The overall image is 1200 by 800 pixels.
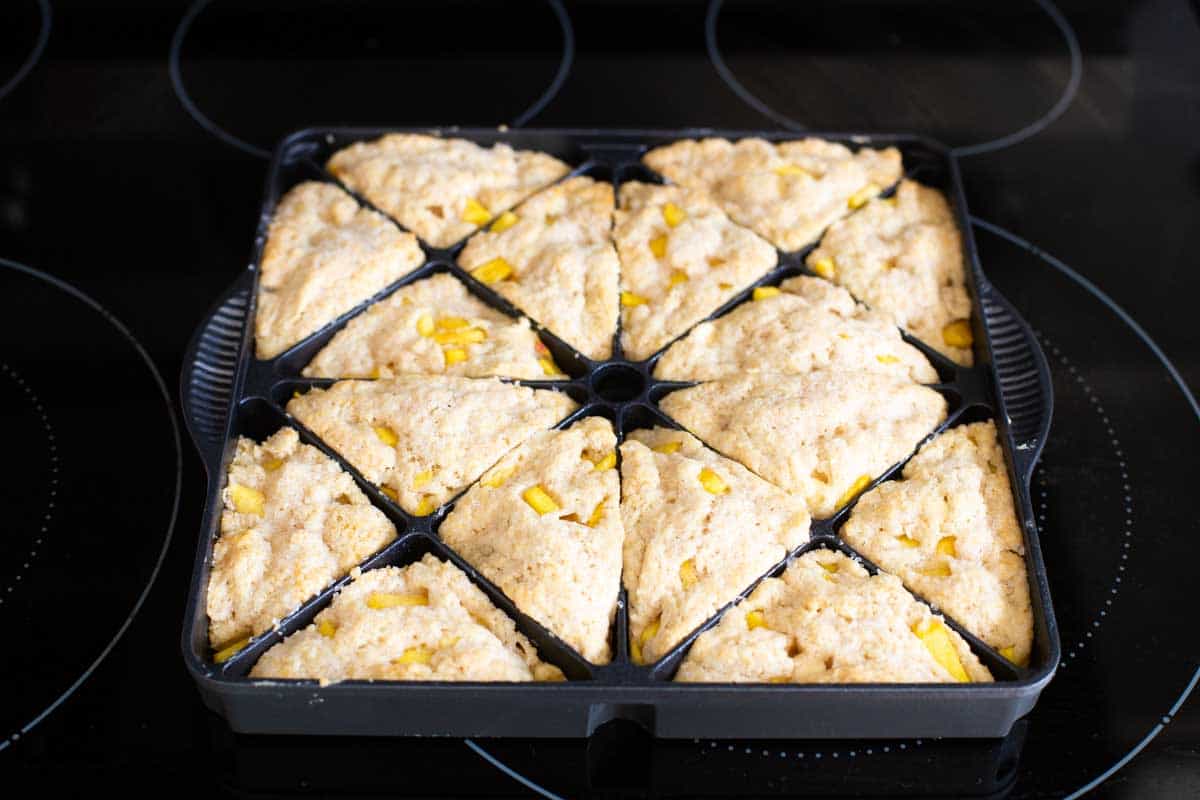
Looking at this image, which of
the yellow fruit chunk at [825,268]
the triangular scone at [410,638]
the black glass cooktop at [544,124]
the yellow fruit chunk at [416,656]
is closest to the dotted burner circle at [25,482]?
the black glass cooktop at [544,124]

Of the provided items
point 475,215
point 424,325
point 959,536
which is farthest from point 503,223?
point 959,536

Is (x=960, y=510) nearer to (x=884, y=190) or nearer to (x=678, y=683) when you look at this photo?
(x=678, y=683)

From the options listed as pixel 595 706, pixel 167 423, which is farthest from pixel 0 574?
pixel 595 706

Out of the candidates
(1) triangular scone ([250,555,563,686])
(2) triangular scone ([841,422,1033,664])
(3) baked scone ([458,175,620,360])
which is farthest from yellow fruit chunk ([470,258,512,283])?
(2) triangular scone ([841,422,1033,664])

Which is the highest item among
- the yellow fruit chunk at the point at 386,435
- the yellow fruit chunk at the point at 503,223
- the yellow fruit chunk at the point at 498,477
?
the yellow fruit chunk at the point at 503,223

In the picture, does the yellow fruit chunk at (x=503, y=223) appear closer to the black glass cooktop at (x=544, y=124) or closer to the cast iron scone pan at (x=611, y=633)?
the cast iron scone pan at (x=611, y=633)

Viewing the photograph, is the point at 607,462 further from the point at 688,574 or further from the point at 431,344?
the point at 431,344

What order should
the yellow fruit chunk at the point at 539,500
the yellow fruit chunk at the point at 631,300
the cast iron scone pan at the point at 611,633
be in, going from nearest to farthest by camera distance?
the cast iron scone pan at the point at 611,633 → the yellow fruit chunk at the point at 539,500 → the yellow fruit chunk at the point at 631,300

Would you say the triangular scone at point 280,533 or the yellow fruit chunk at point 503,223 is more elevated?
the yellow fruit chunk at point 503,223
